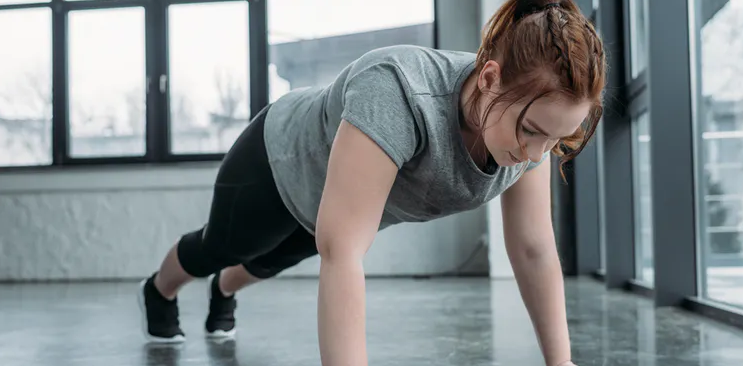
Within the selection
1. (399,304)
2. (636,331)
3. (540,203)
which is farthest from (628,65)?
(540,203)

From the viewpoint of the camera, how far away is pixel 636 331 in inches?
90.9

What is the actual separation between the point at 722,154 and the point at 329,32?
3373mm

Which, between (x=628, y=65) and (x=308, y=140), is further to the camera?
(x=628, y=65)

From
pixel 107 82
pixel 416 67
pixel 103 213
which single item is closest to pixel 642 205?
pixel 416 67

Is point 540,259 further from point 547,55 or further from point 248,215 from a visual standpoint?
point 248,215

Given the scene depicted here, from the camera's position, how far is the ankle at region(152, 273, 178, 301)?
2117 mm

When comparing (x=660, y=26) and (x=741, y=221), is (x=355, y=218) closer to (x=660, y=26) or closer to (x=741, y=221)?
(x=741, y=221)

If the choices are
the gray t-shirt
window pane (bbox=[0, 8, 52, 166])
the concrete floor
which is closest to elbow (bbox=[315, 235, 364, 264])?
the gray t-shirt

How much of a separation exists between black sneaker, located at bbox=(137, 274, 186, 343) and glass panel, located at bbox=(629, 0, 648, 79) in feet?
7.64

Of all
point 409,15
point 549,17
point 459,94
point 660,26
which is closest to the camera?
point 549,17

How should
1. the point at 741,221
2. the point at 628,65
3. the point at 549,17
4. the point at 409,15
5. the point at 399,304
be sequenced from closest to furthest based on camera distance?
the point at 549,17 → the point at 741,221 → the point at 399,304 → the point at 628,65 → the point at 409,15

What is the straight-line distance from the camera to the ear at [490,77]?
1029mm

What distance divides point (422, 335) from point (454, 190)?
1.16 meters

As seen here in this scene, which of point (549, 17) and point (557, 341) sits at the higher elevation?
point (549, 17)
